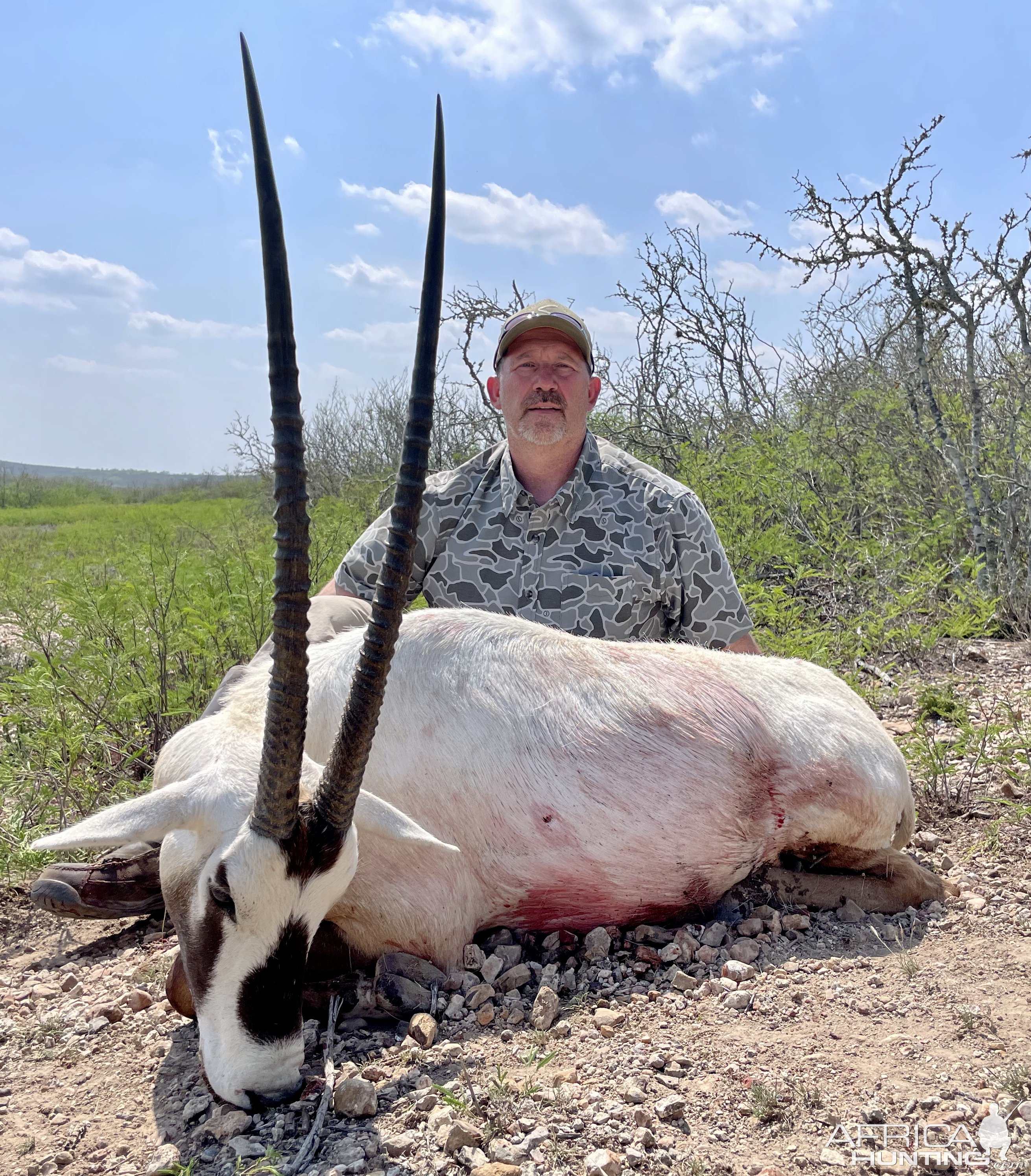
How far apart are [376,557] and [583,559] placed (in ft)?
3.59

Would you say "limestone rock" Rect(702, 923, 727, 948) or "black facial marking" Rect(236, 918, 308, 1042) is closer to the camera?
"black facial marking" Rect(236, 918, 308, 1042)

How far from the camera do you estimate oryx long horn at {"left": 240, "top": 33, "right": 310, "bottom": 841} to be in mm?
1832

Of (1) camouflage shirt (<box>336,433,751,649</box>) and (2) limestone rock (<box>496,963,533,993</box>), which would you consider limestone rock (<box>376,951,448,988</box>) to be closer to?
(2) limestone rock (<box>496,963,533,993</box>)

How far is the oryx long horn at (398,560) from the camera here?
1.95 m

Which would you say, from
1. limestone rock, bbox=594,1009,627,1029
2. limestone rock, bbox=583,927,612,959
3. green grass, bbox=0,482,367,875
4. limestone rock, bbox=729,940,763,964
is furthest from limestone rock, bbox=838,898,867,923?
green grass, bbox=0,482,367,875

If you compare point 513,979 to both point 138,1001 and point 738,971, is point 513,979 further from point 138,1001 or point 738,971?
point 138,1001

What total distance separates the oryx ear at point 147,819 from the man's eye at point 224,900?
19 cm

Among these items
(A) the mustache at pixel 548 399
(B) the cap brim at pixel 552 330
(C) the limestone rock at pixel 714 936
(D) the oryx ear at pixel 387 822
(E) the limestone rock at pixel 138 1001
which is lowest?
(E) the limestone rock at pixel 138 1001

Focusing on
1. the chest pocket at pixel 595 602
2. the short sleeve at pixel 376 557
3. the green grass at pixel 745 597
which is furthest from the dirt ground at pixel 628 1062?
the short sleeve at pixel 376 557

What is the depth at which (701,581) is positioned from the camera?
180 inches

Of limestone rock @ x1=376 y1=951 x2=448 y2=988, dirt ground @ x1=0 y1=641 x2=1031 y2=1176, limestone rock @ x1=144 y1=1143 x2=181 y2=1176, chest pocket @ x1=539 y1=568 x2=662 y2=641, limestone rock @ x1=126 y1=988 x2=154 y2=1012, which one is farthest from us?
chest pocket @ x1=539 y1=568 x2=662 y2=641

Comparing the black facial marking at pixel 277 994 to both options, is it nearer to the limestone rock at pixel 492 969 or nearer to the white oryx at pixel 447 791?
the white oryx at pixel 447 791

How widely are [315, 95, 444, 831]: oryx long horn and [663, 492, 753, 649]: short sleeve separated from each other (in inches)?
104

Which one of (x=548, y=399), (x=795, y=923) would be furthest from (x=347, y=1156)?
(x=548, y=399)
